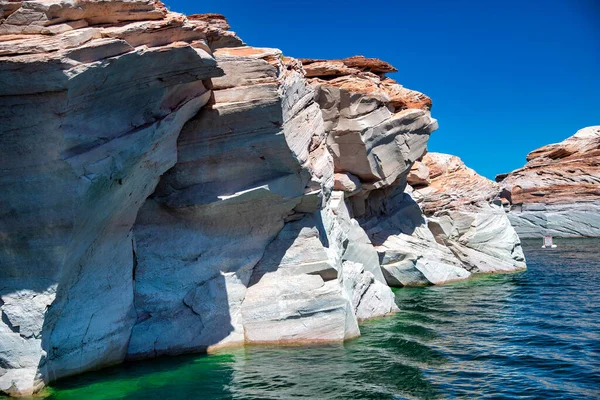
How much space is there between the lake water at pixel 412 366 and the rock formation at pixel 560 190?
44.6m

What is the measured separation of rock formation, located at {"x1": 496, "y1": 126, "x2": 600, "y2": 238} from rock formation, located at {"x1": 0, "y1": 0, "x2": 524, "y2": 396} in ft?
152

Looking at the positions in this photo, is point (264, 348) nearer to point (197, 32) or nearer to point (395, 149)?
point (197, 32)

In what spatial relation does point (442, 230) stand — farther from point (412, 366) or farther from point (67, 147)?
point (67, 147)

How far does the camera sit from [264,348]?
1536 cm

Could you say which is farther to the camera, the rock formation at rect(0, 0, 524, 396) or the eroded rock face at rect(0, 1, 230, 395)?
the rock formation at rect(0, 0, 524, 396)

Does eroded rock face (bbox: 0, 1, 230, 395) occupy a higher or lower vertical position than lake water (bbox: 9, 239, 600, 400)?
higher

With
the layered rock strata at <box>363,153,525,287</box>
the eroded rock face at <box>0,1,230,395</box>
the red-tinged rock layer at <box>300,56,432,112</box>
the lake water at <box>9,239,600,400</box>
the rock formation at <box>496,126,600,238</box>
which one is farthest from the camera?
the rock formation at <box>496,126,600,238</box>

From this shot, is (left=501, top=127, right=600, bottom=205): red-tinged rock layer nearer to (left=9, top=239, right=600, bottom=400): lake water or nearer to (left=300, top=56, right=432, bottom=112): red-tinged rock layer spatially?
(left=300, top=56, right=432, bottom=112): red-tinged rock layer

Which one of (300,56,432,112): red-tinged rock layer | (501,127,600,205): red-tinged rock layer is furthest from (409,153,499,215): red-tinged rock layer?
(501,127,600,205): red-tinged rock layer

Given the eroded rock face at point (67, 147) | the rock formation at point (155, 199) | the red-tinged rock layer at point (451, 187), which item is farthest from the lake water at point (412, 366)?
the red-tinged rock layer at point (451, 187)

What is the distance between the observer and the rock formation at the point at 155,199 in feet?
38.3

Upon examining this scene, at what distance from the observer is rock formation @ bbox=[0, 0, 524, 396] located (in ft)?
38.3

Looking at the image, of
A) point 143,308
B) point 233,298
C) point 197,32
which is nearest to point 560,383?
point 233,298

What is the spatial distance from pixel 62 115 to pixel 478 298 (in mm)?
17533
